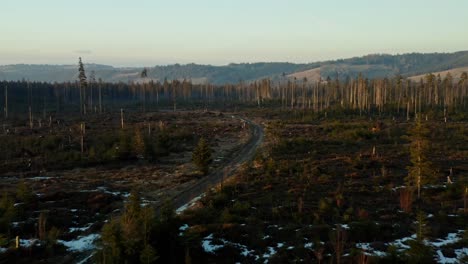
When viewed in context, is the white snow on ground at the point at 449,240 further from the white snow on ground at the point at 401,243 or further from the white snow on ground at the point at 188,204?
the white snow on ground at the point at 188,204

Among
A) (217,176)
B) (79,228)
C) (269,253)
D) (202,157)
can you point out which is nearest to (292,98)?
(202,157)

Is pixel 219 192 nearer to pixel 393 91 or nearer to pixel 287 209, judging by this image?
pixel 287 209

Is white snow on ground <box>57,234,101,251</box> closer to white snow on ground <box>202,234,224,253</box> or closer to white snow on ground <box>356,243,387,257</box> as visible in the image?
white snow on ground <box>202,234,224,253</box>

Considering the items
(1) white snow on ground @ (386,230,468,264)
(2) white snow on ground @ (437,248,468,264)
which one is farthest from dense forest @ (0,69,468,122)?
(2) white snow on ground @ (437,248,468,264)

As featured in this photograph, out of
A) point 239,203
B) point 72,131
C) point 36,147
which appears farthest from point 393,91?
point 239,203

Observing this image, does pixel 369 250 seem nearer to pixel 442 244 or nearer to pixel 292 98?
pixel 442 244

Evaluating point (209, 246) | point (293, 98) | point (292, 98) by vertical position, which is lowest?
point (209, 246)
